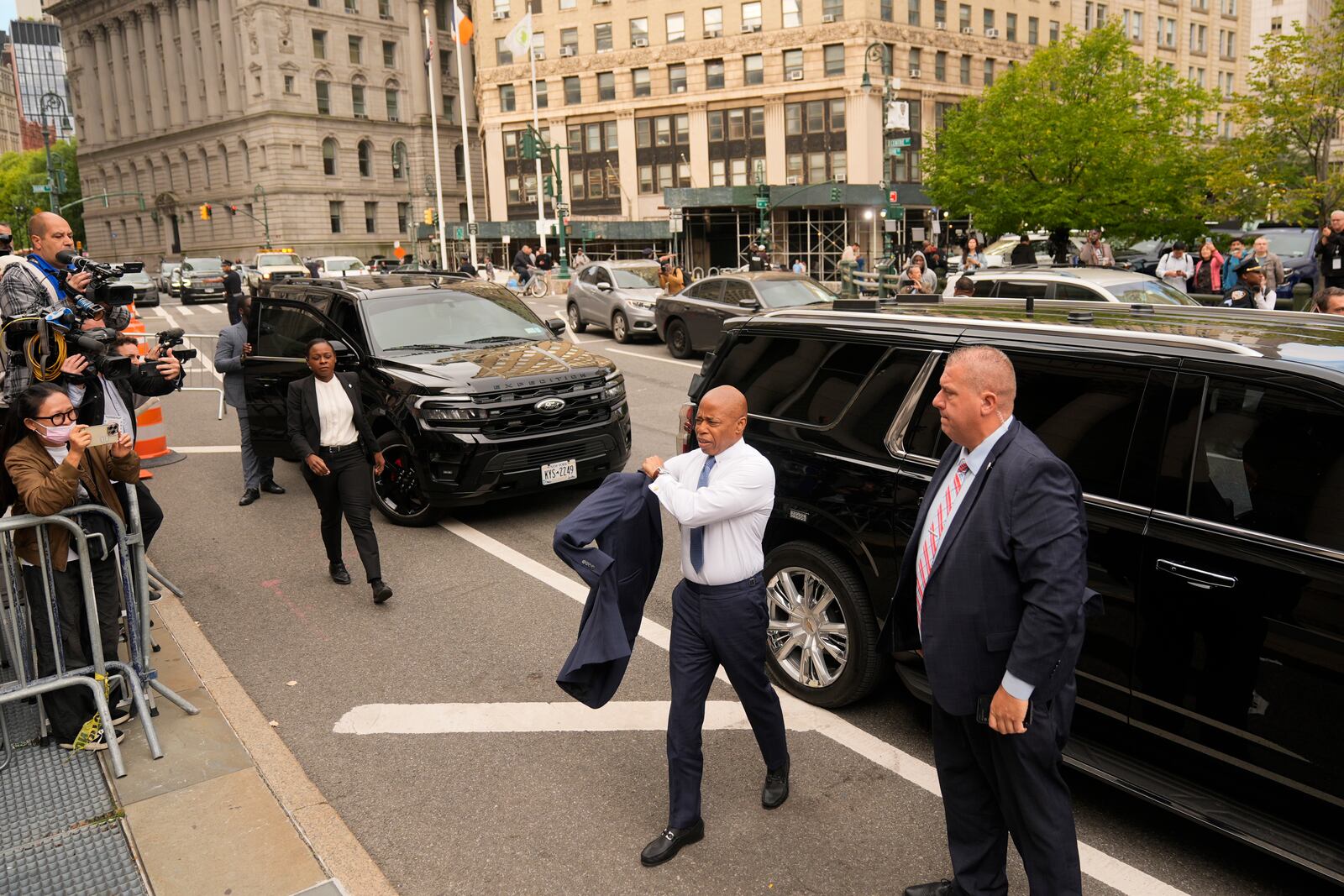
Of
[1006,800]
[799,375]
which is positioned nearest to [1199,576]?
[1006,800]

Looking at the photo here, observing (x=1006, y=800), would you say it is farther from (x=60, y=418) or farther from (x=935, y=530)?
(x=60, y=418)

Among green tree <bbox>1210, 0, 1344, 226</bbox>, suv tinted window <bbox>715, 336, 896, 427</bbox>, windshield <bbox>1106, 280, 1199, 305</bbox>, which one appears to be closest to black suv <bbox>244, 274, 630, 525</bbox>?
suv tinted window <bbox>715, 336, 896, 427</bbox>

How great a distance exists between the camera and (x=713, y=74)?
6262cm

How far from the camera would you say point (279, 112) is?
81312mm

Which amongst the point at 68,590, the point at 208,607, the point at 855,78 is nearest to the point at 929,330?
the point at 68,590

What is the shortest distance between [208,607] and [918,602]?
17.3 feet

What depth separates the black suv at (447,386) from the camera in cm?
817

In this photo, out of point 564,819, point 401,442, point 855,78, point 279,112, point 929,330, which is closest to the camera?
point 564,819

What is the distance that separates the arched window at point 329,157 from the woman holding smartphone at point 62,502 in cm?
8676

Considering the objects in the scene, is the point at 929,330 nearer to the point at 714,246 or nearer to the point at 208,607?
the point at 208,607

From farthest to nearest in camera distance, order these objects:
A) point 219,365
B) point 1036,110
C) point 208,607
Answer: point 1036,110 → point 219,365 → point 208,607

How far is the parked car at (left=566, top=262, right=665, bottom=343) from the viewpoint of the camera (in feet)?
71.2

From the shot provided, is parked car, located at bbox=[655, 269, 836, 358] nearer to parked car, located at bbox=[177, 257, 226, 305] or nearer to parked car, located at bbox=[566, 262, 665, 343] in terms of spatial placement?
parked car, located at bbox=[566, 262, 665, 343]

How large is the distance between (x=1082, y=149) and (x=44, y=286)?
27.2m
